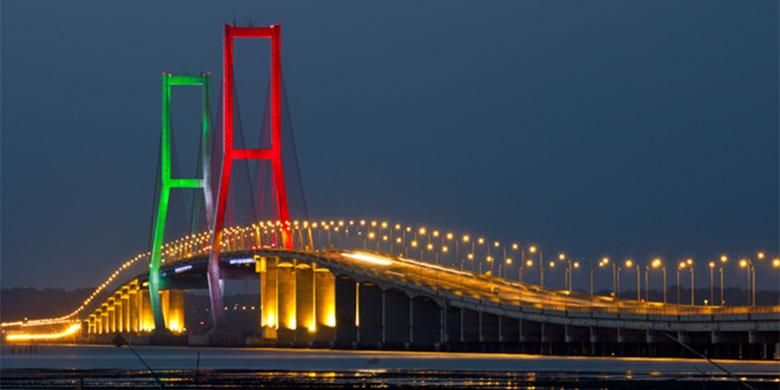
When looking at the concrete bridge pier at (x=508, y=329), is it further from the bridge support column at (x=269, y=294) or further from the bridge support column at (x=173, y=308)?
the bridge support column at (x=173, y=308)

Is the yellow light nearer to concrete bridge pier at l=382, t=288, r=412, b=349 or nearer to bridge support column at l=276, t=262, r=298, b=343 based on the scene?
bridge support column at l=276, t=262, r=298, b=343

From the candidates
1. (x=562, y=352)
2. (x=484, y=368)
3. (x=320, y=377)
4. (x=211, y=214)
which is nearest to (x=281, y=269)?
(x=211, y=214)

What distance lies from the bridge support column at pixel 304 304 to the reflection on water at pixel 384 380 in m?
67.9

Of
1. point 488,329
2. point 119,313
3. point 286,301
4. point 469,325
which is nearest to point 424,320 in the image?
point 469,325

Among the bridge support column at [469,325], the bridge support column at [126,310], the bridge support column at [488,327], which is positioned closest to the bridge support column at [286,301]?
the bridge support column at [469,325]

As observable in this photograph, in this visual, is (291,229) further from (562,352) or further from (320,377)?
(320,377)

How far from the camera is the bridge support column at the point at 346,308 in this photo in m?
131

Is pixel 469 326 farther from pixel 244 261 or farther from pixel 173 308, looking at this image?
pixel 173 308

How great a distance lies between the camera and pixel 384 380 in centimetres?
5369

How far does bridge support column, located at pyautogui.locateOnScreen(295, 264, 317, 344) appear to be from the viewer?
431ft

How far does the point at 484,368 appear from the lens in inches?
2640

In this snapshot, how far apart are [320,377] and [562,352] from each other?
126 feet

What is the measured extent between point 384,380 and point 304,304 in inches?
3144

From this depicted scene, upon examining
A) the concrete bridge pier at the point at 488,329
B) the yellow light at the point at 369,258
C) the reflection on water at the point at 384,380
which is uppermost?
the yellow light at the point at 369,258
